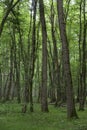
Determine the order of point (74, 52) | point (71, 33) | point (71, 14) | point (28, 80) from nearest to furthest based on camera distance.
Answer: point (28, 80), point (71, 14), point (71, 33), point (74, 52)

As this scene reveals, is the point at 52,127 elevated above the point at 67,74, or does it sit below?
below

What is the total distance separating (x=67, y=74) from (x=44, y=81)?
491 cm

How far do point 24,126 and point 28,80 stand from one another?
599cm

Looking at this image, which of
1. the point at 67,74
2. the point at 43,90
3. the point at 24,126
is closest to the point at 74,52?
the point at 43,90

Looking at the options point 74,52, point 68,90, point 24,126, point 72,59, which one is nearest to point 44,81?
point 68,90

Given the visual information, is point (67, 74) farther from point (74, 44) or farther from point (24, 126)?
point (74, 44)

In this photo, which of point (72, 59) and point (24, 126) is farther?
point (72, 59)

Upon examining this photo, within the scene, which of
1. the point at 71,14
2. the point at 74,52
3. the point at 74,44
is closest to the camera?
the point at 71,14

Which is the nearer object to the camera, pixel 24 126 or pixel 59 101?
pixel 24 126

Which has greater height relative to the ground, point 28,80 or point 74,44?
point 74,44

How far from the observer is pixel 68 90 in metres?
16.6

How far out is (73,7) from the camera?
29281 mm

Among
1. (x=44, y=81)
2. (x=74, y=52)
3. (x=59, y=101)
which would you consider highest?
(x=74, y=52)

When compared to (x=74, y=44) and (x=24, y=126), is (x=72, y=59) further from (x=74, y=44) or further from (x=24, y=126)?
(x=24, y=126)
